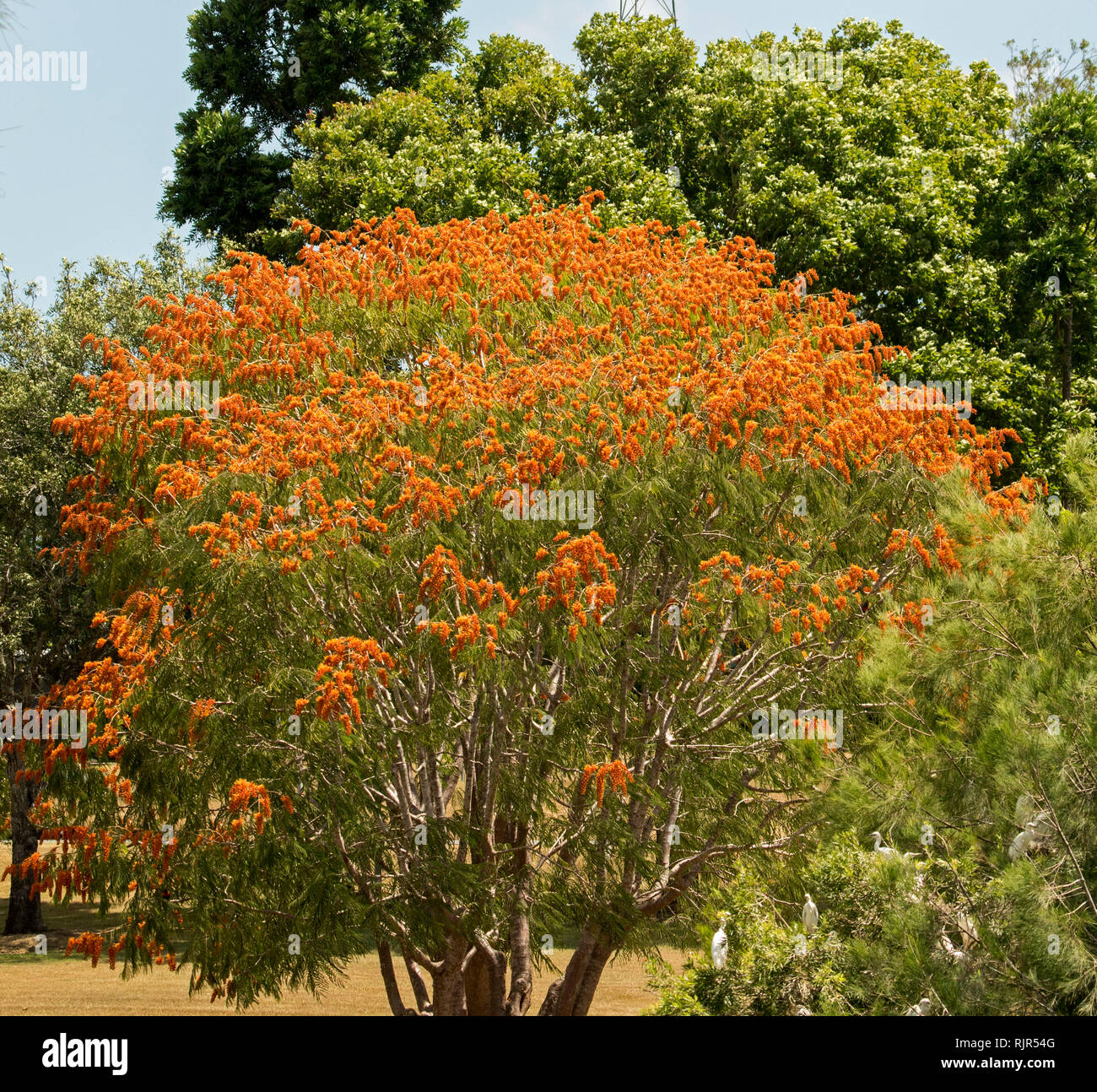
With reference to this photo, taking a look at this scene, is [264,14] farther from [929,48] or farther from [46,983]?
[46,983]

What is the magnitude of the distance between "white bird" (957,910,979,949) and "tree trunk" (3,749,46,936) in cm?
1847

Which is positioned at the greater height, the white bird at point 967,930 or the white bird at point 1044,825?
the white bird at point 1044,825

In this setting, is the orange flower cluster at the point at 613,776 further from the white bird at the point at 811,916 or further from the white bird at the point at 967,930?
the white bird at the point at 967,930

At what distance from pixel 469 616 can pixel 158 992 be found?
48.3ft

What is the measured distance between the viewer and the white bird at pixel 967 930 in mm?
6980

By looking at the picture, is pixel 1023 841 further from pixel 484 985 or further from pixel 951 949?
pixel 484 985

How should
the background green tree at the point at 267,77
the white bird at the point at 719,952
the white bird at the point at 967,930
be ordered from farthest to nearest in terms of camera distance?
the background green tree at the point at 267,77
the white bird at the point at 719,952
the white bird at the point at 967,930

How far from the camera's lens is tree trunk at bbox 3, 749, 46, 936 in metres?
23.4

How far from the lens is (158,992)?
818 inches

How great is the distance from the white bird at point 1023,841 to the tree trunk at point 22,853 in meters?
18.8

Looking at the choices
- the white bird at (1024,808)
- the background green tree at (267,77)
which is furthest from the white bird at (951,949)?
the background green tree at (267,77)

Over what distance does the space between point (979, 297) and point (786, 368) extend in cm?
1366

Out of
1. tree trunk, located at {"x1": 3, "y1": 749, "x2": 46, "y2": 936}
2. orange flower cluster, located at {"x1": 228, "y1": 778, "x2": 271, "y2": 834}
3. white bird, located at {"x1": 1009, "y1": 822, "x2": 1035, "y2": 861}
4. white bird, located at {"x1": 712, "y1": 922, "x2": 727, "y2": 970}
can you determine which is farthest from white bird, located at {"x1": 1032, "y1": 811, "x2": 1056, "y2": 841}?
tree trunk, located at {"x1": 3, "y1": 749, "x2": 46, "y2": 936}

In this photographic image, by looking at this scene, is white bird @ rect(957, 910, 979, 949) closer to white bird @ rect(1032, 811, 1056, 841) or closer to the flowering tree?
white bird @ rect(1032, 811, 1056, 841)
